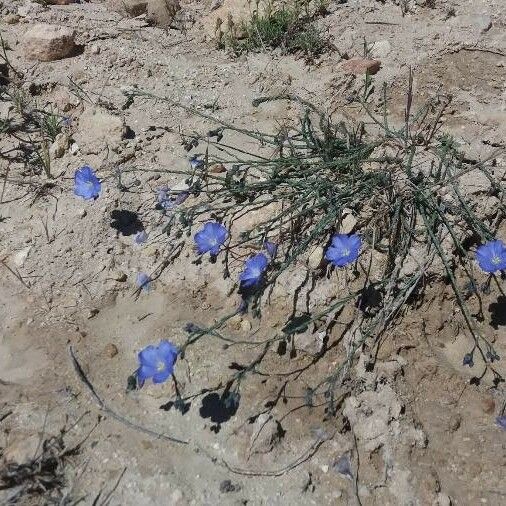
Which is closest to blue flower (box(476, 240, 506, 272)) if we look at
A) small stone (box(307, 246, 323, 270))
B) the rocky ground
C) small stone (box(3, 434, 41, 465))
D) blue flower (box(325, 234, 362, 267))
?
the rocky ground

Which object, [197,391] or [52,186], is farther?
[52,186]

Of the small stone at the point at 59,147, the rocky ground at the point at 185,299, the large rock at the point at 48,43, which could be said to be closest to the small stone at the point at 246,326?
the rocky ground at the point at 185,299

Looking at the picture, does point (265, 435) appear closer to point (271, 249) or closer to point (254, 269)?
point (254, 269)

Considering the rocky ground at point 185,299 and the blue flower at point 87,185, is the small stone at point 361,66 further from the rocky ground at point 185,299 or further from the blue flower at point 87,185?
the blue flower at point 87,185

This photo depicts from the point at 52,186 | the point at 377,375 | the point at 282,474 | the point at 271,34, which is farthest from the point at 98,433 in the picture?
the point at 271,34

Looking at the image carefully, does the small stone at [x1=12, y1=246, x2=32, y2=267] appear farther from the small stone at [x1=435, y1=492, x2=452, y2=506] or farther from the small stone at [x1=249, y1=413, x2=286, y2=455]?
the small stone at [x1=435, y1=492, x2=452, y2=506]

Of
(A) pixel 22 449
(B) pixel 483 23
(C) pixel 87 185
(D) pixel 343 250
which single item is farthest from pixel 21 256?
(B) pixel 483 23

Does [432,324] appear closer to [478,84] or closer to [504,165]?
[504,165]
